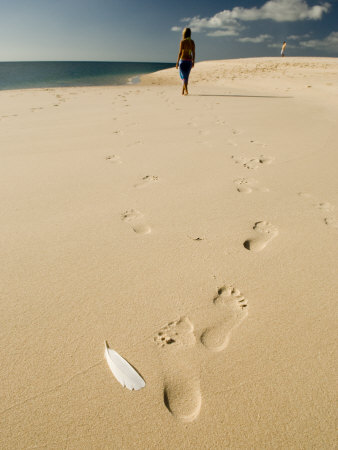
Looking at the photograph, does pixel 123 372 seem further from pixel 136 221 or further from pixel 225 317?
pixel 136 221

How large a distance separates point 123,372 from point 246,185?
149cm

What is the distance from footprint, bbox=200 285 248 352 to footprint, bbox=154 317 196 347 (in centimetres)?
4

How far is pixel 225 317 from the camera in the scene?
1035 millimetres

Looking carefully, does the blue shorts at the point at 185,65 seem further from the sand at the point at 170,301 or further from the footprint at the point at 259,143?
the sand at the point at 170,301

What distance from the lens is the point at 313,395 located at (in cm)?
82

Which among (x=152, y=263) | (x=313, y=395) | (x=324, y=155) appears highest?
(x=324, y=155)

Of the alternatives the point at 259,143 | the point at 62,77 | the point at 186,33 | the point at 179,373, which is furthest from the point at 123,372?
the point at 62,77

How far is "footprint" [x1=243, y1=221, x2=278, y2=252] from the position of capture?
4.59 feet

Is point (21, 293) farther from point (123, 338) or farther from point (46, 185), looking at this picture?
point (46, 185)

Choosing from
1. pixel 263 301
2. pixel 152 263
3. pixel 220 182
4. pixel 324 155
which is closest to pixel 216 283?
pixel 263 301

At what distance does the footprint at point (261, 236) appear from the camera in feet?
4.59

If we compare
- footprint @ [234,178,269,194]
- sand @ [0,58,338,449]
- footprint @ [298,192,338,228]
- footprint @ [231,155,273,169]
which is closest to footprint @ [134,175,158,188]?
sand @ [0,58,338,449]

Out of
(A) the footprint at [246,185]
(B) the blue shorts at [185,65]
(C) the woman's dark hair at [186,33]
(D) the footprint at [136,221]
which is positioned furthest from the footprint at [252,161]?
(B) the blue shorts at [185,65]

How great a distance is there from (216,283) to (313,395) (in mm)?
488
